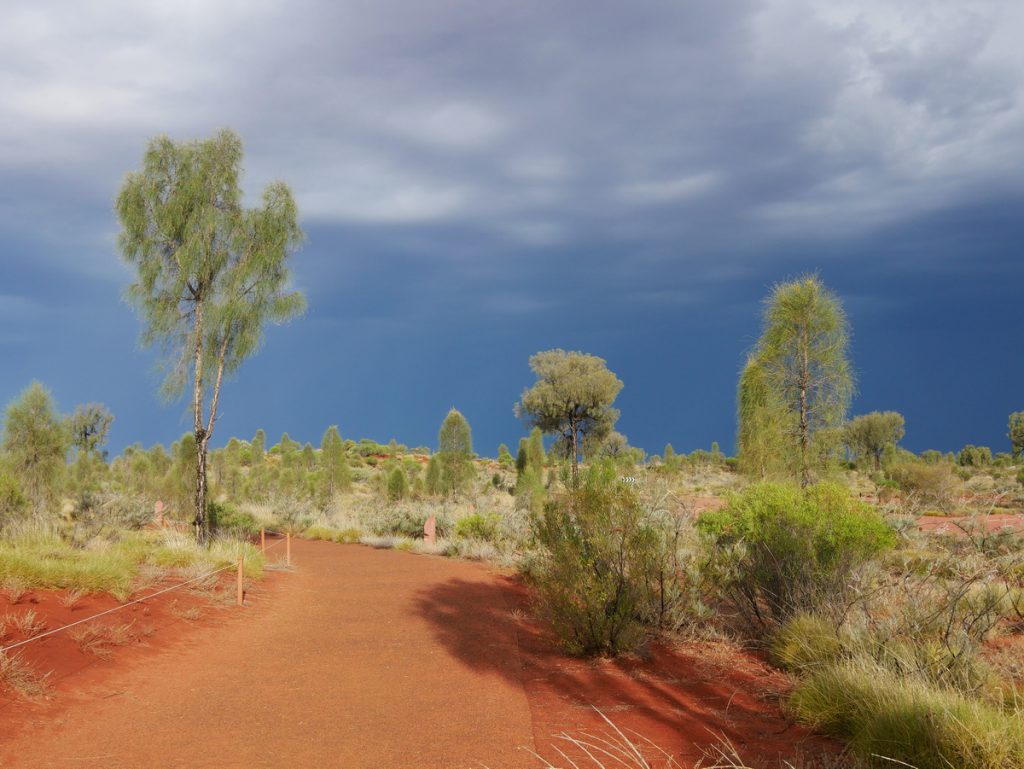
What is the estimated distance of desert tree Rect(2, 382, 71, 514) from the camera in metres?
21.3

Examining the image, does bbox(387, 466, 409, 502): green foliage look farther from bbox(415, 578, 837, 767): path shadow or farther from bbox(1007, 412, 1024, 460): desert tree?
bbox(1007, 412, 1024, 460): desert tree

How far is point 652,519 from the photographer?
10.3 metres

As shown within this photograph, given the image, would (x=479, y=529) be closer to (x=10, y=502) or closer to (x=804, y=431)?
(x=804, y=431)

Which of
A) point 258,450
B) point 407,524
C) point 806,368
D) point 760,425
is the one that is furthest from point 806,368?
point 258,450

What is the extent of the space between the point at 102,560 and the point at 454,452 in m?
22.3

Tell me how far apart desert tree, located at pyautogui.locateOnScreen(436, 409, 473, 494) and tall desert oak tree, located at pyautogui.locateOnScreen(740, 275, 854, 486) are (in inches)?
→ 724

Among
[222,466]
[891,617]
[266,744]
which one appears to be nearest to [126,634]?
[266,744]

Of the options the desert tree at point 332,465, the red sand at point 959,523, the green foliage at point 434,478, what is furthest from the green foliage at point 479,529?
the desert tree at point 332,465

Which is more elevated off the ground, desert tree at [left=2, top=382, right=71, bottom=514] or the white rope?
desert tree at [left=2, top=382, right=71, bottom=514]

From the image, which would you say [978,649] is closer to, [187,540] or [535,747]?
[535,747]

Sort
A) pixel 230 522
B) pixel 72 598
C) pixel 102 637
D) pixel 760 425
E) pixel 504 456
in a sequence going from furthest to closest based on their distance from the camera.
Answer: pixel 504 456 < pixel 230 522 < pixel 760 425 < pixel 72 598 < pixel 102 637

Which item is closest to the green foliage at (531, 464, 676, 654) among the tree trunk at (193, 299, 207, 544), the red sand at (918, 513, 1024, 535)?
the red sand at (918, 513, 1024, 535)

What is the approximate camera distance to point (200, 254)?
1656 cm

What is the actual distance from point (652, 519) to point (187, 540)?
9907 mm
